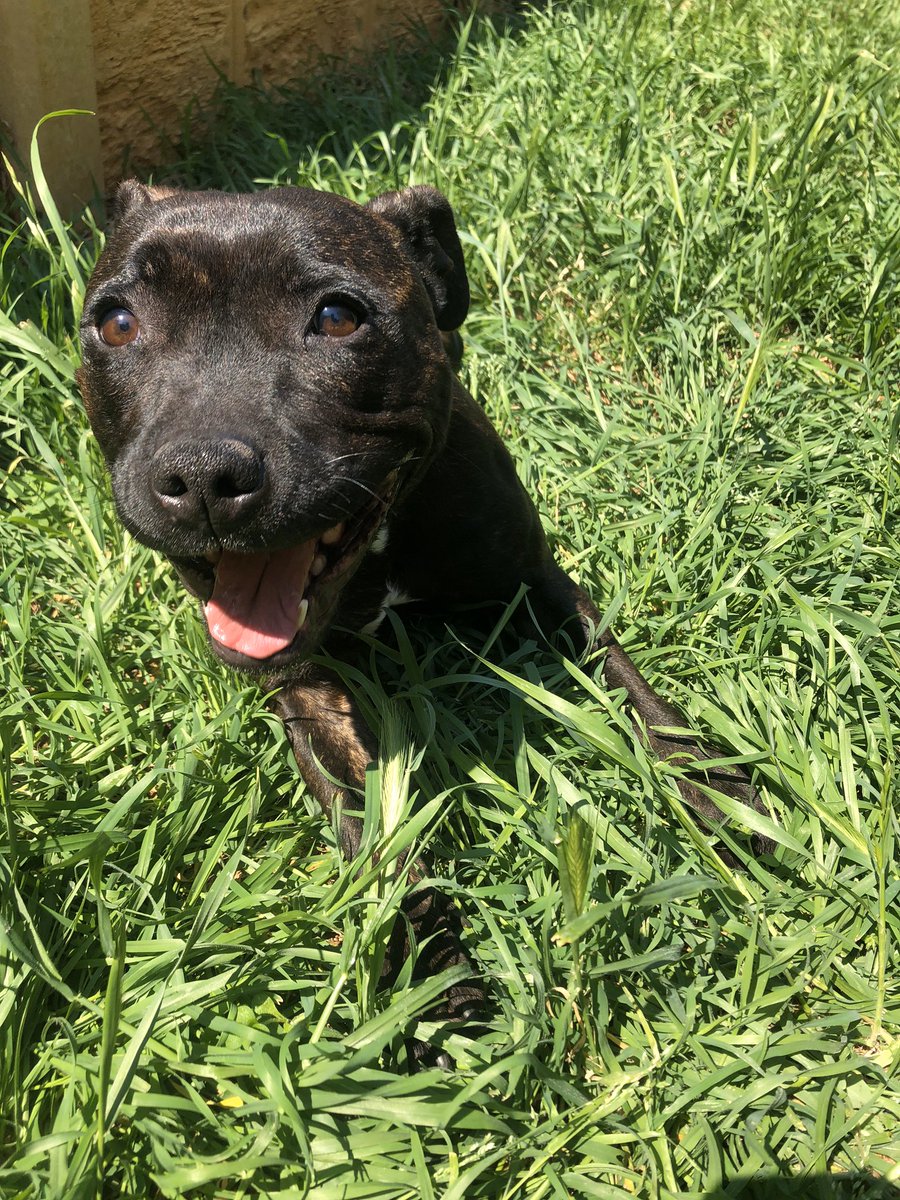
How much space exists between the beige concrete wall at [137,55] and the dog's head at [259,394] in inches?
75.2

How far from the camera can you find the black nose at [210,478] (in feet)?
6.64

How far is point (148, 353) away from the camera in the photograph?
7.80 ft

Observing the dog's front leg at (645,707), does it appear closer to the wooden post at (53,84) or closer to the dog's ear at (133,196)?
the dog's ear at (133,196)

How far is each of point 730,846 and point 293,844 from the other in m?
1.00

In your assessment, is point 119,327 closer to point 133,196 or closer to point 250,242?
point 250,242

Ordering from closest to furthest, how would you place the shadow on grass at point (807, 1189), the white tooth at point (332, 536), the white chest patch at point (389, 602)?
the shadow on grass at point (807, 1189) → the white tooth at point (332, 536) → the white chest patch at point (389, 602)

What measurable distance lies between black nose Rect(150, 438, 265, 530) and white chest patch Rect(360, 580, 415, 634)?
0.98 meters

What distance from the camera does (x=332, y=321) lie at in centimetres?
237

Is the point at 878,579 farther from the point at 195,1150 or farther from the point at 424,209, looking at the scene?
the point at 195,1150

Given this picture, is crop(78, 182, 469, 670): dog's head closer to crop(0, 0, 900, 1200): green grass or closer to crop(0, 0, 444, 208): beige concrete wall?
crop(0, 0, 900, 1200): green grass

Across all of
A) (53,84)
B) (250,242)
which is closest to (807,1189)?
(250,242)

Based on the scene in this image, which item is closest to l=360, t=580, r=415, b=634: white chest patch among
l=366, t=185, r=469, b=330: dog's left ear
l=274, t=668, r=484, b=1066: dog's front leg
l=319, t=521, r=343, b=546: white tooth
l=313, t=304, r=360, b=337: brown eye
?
l=274, t=668, r=484, b=1066: dog's front leg

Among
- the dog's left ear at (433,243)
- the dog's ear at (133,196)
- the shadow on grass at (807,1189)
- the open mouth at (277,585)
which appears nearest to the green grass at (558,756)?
the shadow on grass at (807,1189)

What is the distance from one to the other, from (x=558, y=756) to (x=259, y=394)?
3.68 feet
